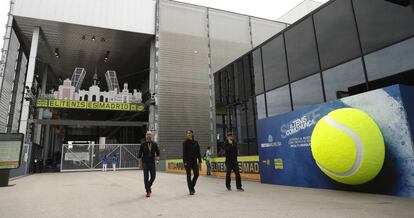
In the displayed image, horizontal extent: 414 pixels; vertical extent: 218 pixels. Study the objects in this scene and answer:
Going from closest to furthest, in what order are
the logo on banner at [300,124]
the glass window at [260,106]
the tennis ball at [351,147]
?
the tennis ball at [351,147] < the logo on banner at [300,124] < the glass window at [260,106]

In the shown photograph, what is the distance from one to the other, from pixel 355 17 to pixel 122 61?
90.9 feet

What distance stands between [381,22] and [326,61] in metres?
2.59

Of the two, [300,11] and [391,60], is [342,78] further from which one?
[300,11]

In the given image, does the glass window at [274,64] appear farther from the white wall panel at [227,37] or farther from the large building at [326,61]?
the white wall panel at [227,37]

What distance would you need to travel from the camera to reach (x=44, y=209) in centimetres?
538

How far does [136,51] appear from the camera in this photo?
30047mm

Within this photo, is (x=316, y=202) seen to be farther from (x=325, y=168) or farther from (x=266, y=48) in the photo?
(x=266, y=48)

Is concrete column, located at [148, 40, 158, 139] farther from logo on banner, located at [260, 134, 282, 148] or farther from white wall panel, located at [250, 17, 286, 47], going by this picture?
Result: logo on banner, located at [260, 134, 282, 148]

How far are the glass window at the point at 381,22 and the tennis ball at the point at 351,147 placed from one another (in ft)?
14.7

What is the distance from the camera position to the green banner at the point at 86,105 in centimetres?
2427

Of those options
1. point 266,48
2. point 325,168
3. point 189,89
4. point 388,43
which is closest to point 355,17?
point 388,43

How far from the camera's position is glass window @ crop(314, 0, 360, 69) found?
1066 cm

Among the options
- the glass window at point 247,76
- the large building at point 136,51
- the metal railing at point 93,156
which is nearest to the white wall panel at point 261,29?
the large building at point 136,51

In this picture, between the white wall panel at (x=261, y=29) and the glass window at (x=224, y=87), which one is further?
the white wall panel at (x=261, y=29)
